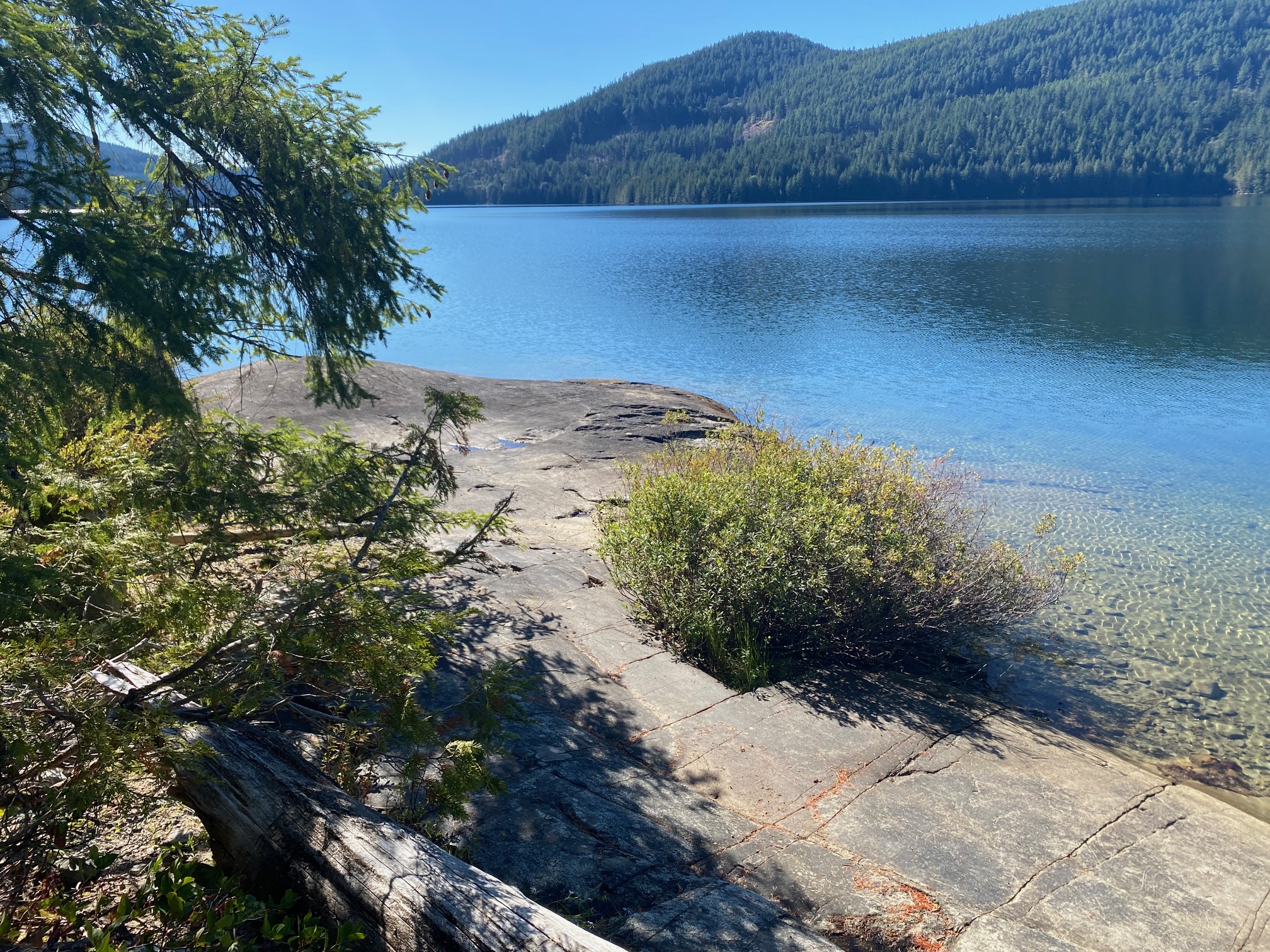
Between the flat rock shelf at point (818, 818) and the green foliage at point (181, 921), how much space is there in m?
1.02

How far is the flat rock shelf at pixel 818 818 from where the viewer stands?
390 centimetres

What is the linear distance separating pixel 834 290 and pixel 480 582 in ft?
98.2

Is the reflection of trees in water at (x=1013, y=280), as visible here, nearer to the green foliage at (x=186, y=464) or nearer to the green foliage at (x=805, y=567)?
the green foliage at (x=805, y=567)

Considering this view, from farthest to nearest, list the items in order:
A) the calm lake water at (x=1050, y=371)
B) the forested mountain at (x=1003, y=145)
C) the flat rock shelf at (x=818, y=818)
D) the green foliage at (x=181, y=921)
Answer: the forested mountain at (x=1003, y=145) → the calm lake water at (x=1050, y=371) → the flat rock shelf at (x=818, y=818) → the green foliage at (x=181, y=921)

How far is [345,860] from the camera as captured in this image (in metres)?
3.02

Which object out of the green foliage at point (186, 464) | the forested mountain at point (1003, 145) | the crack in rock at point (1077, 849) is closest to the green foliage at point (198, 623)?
the green foliage at point (186, 464)

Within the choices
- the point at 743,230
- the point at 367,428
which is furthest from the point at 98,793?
the point at 743,230

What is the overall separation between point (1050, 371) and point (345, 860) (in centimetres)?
2283

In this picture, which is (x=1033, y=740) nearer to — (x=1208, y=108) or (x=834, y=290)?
(x=834, y=290)

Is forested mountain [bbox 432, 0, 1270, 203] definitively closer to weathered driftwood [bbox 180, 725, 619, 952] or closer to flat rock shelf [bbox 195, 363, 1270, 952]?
flat rock shelf [bbox 195, 363, 1270, 952]

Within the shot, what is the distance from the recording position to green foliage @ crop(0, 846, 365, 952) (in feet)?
8.98

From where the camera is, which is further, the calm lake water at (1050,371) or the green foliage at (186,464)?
the calm lake water at (1050,371)

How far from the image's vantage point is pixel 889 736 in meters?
5.97

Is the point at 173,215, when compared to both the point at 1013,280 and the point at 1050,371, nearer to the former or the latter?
the point at 1050,371
